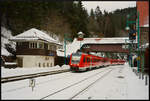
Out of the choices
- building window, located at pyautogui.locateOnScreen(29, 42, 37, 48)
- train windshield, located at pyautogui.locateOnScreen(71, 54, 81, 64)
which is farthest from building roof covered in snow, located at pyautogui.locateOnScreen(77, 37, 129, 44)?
train windshield, located at pyautogui.locateOnScreen(71, 54, 81, 64)

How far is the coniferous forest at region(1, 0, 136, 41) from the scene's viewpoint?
112ft

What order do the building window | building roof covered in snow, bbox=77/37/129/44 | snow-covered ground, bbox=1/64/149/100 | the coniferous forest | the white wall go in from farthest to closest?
1. building roof covered in snow, bbox=77/37/129/44
2. the coniferous forest
3. the building window
4. the white wall
5. snow-covered ground, bbox=1/64/149/100

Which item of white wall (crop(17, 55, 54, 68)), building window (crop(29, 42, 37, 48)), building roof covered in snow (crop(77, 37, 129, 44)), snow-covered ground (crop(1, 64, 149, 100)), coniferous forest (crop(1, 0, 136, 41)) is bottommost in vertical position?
snow-covered ground (crop(1, 64, 149, 100))

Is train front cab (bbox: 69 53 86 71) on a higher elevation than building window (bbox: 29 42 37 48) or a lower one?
lower

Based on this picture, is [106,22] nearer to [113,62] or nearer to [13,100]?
[113,62]

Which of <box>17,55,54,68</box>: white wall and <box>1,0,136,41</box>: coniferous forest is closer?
<box>17,55,54,68</box>: white wall

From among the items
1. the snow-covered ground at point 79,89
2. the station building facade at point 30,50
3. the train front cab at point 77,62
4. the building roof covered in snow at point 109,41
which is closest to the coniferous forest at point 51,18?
the station building facade at point 30,50

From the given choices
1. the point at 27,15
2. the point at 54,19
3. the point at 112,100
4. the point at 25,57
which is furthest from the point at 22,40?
the point at 112,100

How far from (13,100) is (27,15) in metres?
29.7

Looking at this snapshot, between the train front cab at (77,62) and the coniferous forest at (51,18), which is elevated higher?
the coniferous forest at (51,18)

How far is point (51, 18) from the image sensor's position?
2034 inches

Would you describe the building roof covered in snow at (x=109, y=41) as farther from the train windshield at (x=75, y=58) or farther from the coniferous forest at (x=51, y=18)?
the train windshield at (x=75, y=58)

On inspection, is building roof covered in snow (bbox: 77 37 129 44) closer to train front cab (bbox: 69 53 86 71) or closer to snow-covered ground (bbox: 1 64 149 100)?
train front cab (bbox: 69 53 86 71)

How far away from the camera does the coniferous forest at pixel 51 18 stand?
34228mm
